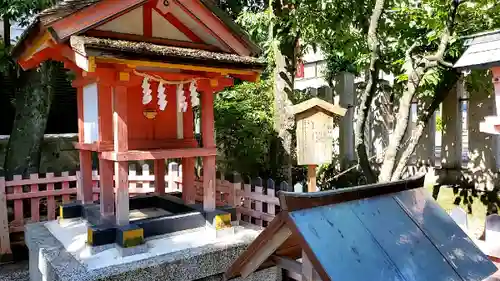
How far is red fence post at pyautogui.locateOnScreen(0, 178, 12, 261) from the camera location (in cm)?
645

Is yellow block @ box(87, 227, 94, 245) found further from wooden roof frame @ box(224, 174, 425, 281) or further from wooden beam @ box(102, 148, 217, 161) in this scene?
wooden roof frame @ box(224, 174, 425, 281)

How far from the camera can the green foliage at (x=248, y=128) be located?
27.0ft

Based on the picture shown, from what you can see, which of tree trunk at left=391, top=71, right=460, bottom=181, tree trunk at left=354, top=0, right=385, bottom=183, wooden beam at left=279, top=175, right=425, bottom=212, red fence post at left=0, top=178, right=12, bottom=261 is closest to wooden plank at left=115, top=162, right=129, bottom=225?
red fence post at left=0, top=178, right=12, bottom=261

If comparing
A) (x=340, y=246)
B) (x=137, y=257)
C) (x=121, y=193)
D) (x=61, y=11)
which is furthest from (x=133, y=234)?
(x=340, y=246)

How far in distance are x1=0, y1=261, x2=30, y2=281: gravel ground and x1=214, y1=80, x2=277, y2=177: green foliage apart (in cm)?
431

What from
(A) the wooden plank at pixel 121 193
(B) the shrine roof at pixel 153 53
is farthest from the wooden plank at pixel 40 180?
(B) the shrine roof at pixel 153 53

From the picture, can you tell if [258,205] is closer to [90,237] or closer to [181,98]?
[181,98]

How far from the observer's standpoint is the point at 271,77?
8.40 metres

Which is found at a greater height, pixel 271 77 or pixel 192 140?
pixel 271 77

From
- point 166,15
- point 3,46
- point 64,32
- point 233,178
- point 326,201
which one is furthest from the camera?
point 3,46

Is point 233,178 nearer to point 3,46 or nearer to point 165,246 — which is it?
point 165,246

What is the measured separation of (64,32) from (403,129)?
5289mm

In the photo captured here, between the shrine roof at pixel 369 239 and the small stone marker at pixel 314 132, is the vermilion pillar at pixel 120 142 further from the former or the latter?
the shrine roof at pixel 369 239

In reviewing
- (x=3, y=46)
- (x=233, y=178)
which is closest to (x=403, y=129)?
(x=233, y=178)
